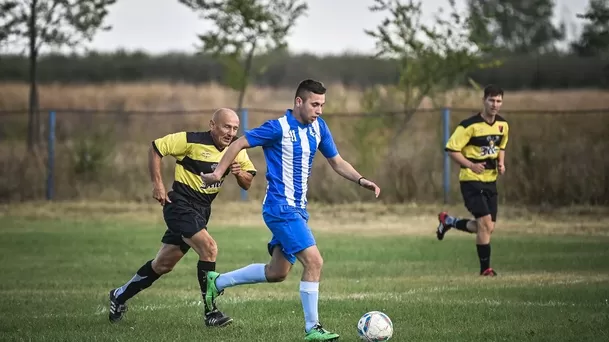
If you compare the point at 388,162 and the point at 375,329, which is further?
the point at 388,162

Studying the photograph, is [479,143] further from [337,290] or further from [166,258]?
[166,258]

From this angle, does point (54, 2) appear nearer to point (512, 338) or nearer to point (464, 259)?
point (464, 259)

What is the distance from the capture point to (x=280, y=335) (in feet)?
29.9

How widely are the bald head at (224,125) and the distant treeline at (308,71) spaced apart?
33.1 meters

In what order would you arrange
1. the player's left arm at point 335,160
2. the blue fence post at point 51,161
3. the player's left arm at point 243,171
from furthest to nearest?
1. the blue fence post at point 51,161
2. the player's left arm at point 243,171
3. the player's left arm at point 335,160

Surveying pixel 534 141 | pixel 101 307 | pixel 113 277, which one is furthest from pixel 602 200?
pixel 101 307

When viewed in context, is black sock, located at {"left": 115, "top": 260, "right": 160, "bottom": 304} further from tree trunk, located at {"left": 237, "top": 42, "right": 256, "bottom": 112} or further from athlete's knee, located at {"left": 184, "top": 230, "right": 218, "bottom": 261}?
tree trunk, located at {"left": 237, "top": 42, "right": 256, "bottom": 112}

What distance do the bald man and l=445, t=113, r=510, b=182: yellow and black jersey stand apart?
4.41 m

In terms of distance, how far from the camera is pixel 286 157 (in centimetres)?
909

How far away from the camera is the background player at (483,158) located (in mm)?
13922

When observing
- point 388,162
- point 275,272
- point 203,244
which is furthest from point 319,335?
point 388,162

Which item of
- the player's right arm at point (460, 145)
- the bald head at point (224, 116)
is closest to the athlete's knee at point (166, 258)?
the bald head at point (224, 116)

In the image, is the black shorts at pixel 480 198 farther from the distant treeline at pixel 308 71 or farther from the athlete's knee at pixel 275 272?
the distant treeline at pixel 308 71

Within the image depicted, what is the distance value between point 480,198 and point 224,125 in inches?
196
